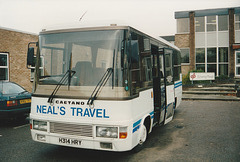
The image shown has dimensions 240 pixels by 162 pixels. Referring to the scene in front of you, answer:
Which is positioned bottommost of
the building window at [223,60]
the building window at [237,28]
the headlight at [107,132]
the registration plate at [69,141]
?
the registration plate at [69,141]

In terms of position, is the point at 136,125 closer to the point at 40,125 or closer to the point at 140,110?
the point at 140,110

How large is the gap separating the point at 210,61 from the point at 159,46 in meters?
20.3

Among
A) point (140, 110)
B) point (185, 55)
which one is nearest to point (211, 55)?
point (185, 55)

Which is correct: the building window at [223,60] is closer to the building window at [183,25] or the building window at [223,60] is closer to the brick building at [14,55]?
the building window at [183,25]

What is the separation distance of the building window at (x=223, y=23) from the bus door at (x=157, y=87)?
2127cm

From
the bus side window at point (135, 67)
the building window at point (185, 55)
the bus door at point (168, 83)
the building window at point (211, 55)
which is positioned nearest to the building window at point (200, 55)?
the building window at point (211, 55)

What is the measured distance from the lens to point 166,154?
16.9 feet

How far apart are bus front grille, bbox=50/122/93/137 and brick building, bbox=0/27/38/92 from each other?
1153 centimetres

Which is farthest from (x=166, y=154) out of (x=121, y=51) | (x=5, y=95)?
(x=5, y=95)

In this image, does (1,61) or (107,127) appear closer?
(107,127)

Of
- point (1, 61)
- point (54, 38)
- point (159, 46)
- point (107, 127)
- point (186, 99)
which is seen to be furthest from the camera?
point (186, 99)

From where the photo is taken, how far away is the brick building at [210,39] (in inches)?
958

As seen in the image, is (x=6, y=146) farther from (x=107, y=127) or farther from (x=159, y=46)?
(x=159, y=46)

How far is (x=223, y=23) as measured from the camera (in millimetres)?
24969
